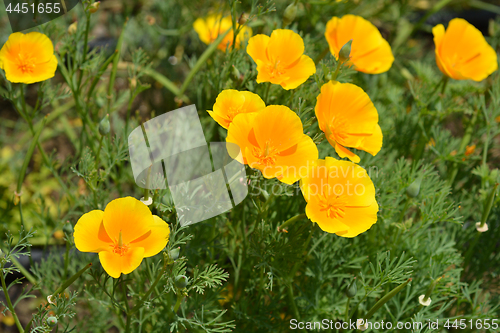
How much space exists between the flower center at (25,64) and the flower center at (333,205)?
2.16 feet

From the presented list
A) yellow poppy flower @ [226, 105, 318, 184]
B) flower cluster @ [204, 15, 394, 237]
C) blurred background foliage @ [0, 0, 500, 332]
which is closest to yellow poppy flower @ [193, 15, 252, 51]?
blurred background foliage @ [0, 0, 500, 332]

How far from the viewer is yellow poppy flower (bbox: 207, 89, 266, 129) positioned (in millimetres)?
748

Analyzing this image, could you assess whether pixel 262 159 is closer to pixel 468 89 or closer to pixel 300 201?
pixel 300 201

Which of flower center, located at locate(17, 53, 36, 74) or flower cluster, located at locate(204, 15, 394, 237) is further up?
flower center, located at locate(17, 53, 36, 74)

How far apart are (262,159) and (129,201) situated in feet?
0.77

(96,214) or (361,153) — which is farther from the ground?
(96,214)

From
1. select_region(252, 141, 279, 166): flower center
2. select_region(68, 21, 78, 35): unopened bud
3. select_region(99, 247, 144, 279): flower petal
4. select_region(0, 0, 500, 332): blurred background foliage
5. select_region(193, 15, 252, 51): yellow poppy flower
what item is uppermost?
select_region(68, 21, 78, 35): unopened bud

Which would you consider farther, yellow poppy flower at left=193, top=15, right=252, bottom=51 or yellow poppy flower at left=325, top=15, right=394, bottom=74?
yellow poppy flower at left=193, top=15, right=252, bottom=51

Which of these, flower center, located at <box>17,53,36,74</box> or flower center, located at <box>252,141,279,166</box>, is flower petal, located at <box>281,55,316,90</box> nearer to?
flower center, located at <box>252,141,279,166</box>

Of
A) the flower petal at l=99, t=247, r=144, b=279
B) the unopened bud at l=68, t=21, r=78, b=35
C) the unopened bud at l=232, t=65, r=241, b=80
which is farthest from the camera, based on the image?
the unopened bud at l=68, t=21, r=78, b=35

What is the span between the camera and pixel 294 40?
845mm

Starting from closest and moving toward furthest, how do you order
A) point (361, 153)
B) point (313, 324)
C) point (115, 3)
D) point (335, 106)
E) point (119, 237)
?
point (119, 237) < point (335, 106) < point (313, 324) < point (361, 153) < point (115, 3)

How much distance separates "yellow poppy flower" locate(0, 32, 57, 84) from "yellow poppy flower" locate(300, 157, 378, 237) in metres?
0.59

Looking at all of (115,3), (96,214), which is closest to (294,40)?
(96,214)
